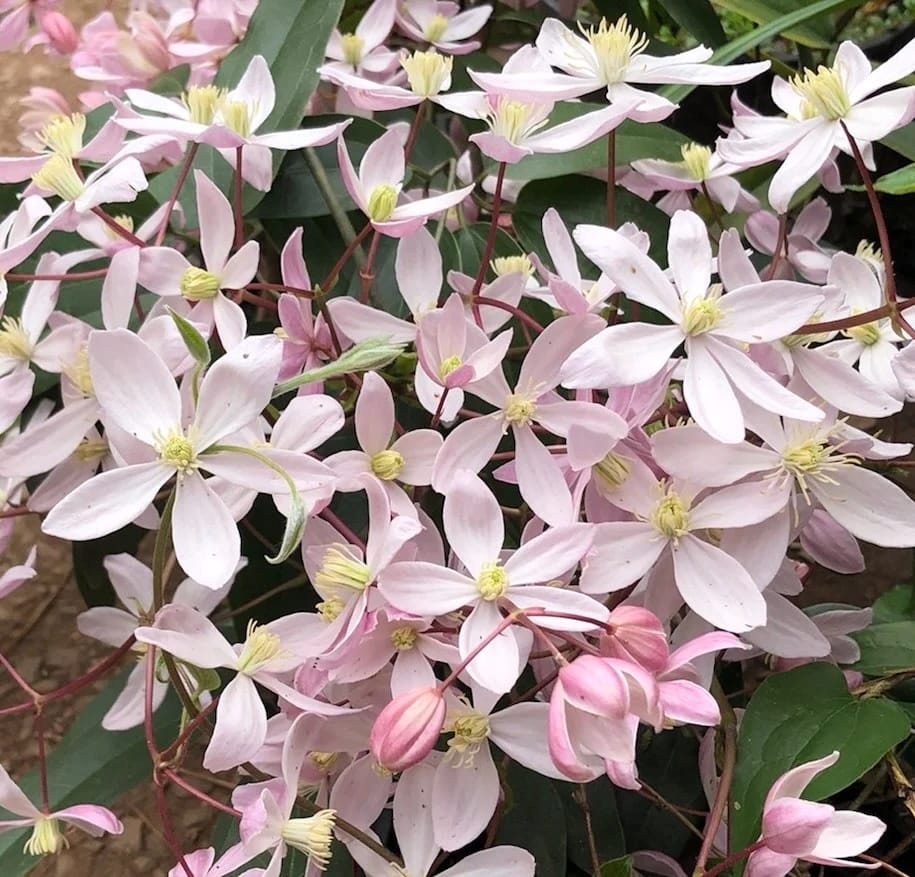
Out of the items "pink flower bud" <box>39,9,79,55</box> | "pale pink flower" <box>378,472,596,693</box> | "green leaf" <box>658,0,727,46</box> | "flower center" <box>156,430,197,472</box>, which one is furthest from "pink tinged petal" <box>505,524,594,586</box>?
"pink flower bud" <box>39,9,79,55</box>

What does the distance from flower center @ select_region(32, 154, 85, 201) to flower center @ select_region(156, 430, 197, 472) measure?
0.41 feet

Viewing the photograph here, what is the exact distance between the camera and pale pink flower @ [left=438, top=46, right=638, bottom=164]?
1.03ft

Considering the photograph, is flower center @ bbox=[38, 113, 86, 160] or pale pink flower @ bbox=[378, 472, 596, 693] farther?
flower center @ bbox=[38, 113, 86, 160]

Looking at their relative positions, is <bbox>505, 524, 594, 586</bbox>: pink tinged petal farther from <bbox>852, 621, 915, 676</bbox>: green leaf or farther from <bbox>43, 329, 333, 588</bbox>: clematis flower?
<bbox>852, 621, 915, 676</bbox>: green leaf

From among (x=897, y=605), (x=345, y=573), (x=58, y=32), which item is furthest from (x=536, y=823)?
(x=58, y=32)

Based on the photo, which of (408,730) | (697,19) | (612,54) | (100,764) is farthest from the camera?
(697,19)

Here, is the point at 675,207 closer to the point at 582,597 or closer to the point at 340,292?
the point at 340,292

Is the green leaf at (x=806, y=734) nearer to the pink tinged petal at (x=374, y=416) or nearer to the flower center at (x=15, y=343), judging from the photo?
the pink tinged petal at (x=374, y=416)

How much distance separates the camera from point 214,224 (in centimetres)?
34

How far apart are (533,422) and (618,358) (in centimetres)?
6

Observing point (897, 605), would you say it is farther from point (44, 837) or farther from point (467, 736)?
point (44, 837)

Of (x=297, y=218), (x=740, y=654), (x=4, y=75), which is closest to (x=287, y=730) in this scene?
(x=740, y=654)

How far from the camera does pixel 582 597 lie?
260mm

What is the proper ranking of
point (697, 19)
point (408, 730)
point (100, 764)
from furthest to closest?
point (697, 19)
point (100, 764)
point (408, 730)
